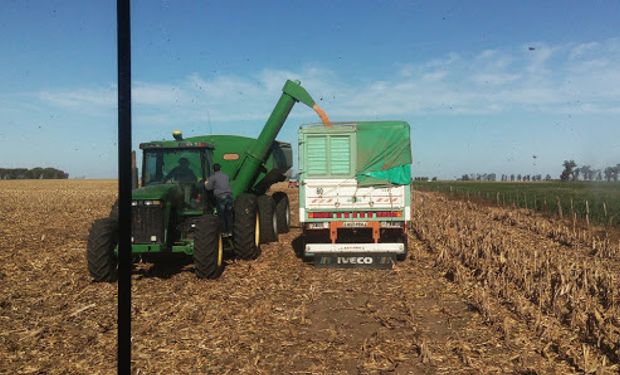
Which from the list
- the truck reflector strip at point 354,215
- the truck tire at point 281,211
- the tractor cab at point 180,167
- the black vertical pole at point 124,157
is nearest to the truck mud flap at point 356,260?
the truck reflector strip at point 354,215

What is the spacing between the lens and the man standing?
10109mm

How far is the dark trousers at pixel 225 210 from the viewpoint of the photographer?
10258 mm

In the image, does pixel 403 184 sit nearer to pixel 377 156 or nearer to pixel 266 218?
pixel 377 156

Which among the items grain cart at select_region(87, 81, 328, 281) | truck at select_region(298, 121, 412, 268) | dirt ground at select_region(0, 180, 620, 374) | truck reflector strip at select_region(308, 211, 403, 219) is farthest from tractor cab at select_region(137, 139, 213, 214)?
truck reflector strip at select_region(308, 211, 403, 219)

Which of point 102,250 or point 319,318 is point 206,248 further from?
point 319,318

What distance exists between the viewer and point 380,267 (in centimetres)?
1035

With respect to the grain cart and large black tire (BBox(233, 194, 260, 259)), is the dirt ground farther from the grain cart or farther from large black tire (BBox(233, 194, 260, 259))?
the grain cart

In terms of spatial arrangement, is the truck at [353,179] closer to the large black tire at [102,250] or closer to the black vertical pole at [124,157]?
the large black tire at [102,250]

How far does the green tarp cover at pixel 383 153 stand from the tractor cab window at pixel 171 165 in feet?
11.0

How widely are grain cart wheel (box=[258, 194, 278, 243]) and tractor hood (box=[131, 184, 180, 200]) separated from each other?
3874 millimetres

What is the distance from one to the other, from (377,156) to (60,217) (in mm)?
16437

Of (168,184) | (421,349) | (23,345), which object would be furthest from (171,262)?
(421,349)

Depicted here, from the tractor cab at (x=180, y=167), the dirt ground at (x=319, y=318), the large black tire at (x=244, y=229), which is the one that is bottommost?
the dirt ground at (x=319, y=318)

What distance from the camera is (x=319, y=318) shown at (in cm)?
696
